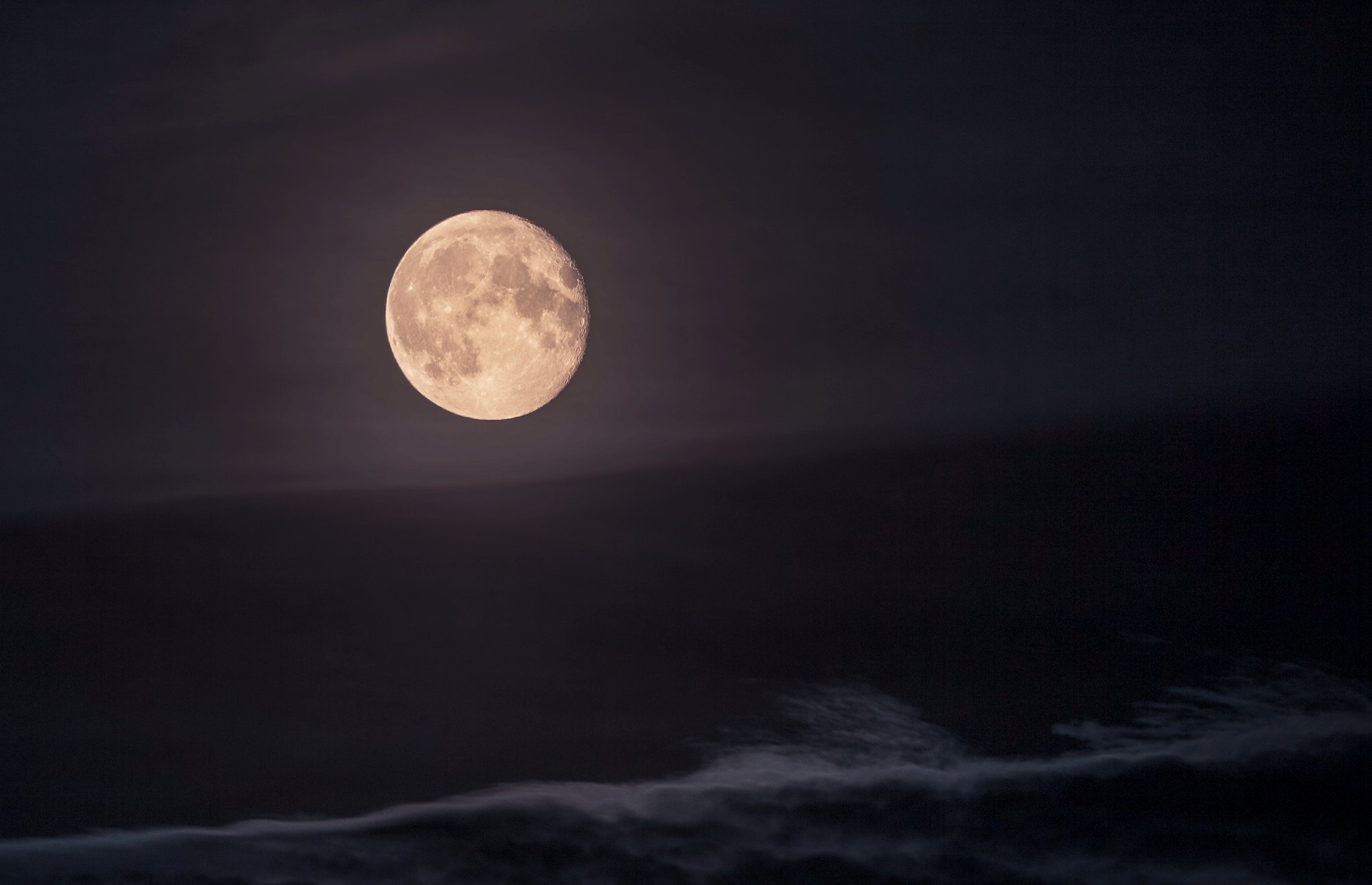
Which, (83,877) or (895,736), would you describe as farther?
(895,736)

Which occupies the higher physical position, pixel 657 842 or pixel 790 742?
pixel 790 742

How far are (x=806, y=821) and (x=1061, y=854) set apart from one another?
2.59 meters

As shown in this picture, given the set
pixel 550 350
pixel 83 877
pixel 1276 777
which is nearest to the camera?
pixel 83 877

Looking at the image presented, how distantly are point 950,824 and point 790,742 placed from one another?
1.85m

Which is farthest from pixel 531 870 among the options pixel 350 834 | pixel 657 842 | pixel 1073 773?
pixel 1073 773

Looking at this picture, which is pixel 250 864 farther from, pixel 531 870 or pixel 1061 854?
pixel 1061 854

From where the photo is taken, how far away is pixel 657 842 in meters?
9.90

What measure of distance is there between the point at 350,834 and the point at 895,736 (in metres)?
5.93

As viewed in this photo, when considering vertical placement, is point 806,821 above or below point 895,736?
below

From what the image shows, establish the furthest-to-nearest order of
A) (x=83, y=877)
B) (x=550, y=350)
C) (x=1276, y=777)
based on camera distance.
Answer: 1. (x=550, y=350)
2. (x=1276, y=777)
3. (x=83, y=877)

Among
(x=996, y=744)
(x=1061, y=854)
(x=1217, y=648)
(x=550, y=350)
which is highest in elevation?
Result: (x=550, y=350)

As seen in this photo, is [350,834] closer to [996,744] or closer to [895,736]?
[895,736]

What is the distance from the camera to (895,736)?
10.8 meters

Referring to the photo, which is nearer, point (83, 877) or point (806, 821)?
point (83, 877)
